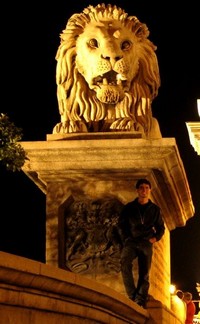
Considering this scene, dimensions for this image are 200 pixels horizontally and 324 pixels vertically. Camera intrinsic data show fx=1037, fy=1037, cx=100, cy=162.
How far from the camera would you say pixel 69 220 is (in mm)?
11680

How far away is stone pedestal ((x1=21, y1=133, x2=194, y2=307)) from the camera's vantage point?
11.3 meters

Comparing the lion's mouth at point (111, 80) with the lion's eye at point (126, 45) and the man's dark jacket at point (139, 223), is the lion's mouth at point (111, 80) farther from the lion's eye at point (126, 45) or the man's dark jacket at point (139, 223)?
the man's dark jacket at point (139, 223)

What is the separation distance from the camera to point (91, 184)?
38.5 feet

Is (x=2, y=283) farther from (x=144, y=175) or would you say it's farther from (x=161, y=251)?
(x=161, y=251)

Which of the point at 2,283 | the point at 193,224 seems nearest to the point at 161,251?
the point at 2,283

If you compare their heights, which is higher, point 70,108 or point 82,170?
point 70,108

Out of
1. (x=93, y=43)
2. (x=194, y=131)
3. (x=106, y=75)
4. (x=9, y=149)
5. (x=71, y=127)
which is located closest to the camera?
(x=9, y=149)

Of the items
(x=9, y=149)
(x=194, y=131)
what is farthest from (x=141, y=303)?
(x=194, y=131)

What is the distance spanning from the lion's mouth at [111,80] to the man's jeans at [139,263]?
2613mm

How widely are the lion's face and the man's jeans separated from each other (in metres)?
2.49

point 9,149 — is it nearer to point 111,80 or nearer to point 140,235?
point 140,235

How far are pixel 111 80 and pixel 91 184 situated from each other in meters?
1.38

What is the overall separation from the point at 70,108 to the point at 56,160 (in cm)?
95

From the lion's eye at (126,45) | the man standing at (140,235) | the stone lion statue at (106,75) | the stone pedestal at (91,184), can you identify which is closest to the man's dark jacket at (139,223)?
the man standing at (140,235)
